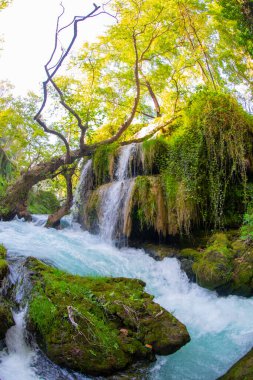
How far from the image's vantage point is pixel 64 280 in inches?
159

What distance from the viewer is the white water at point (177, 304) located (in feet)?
10.8

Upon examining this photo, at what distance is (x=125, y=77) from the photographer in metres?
12.6

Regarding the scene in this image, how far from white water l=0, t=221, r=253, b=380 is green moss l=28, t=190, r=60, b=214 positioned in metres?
10.7

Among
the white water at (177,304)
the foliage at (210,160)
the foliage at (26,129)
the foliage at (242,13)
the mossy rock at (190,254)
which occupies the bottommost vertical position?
the white water at (177,304)

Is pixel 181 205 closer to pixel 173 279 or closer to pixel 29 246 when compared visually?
pixel 173 279

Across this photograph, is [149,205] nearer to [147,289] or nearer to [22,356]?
[147,289]

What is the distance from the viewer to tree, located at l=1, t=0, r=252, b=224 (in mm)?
10234

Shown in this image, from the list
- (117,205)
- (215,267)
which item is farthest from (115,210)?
(215,267)

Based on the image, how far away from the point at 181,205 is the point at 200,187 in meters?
0.68

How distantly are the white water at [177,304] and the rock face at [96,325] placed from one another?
25cm

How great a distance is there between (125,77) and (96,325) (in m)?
11.4

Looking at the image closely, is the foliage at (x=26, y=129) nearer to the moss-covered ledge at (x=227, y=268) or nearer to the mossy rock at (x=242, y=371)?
the moss-covered ledge at (x=227, y=268)

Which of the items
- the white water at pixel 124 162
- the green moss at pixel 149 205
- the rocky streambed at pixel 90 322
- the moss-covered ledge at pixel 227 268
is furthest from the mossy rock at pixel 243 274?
the white water at pixel 124 162

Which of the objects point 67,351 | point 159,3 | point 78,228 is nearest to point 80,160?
point 78,228
